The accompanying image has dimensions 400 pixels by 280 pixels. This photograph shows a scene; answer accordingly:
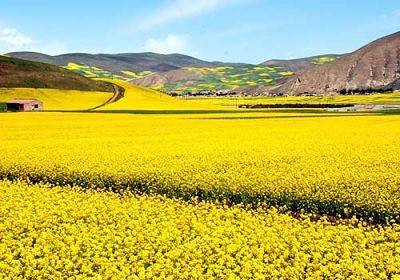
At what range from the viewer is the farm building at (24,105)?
10048 centimetres

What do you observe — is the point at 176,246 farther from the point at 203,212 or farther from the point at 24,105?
the point at 24,105

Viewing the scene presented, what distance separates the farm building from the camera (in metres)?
100

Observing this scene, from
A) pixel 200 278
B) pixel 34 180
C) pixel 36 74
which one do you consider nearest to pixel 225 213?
pixel 200 278

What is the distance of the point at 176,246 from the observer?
12164 mm

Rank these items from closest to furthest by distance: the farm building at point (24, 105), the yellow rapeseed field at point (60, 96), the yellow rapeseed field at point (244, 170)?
the yellow rapeseed field at point (244, 170), the farm building at point (24, 105), the yellow rapeseed field at point (60, 96)

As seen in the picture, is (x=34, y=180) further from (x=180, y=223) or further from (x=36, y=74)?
(x=36, y=74)

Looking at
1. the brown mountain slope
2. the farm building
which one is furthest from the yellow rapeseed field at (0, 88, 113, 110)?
the brown mountain slope

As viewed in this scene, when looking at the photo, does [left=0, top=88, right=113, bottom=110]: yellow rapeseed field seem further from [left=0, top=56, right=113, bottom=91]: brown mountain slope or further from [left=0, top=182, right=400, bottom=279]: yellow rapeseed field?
[left=0, top=182, right=400, bottom=279]: yellow rapeseed field

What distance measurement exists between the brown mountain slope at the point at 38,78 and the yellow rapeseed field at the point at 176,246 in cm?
12604

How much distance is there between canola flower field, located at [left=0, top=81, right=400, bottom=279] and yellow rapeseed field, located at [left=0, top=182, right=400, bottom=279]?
0.12ft

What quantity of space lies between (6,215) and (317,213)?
33.9 feet

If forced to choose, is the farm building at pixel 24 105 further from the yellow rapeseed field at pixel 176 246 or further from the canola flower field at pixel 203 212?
the yellow rapeseed field at pixel 176 246

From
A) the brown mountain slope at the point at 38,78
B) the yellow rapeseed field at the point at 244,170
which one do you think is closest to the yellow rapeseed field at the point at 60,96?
the brown mountain slope at the point at 38,78

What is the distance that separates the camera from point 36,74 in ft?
483
